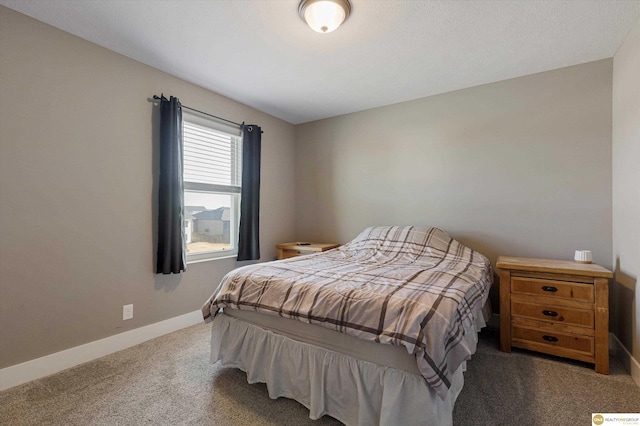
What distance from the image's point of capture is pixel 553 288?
208cm

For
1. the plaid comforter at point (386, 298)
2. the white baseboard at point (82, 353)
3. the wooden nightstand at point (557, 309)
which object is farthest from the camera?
the wooden nightstand at point (557, 309)

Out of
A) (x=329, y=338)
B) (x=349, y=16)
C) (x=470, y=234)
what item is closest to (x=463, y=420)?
(x=329, y=338)

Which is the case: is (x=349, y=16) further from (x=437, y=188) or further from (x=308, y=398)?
(x=308, y=398)

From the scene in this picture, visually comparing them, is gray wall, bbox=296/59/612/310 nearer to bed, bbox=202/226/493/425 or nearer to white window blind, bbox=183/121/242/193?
bed, bbox=202/226/493/425

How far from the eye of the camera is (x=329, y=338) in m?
1.50

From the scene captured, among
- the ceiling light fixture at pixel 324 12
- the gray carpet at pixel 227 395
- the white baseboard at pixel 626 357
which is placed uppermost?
the ceiling light fixture at pixel 324 12

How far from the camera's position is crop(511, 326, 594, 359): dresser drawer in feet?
6.47

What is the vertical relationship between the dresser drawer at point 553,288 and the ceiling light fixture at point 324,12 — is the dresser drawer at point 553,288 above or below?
below

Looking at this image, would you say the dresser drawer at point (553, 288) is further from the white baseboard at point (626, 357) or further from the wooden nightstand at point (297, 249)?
the wooden nightstand at point (297, 249)

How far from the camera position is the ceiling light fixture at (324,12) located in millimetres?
1702

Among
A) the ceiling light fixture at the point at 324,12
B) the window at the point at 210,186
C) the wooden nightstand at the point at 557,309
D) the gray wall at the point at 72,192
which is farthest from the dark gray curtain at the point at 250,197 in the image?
the wooden nightstand at the point at 557,309

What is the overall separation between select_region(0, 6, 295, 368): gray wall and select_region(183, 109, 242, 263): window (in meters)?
0.33

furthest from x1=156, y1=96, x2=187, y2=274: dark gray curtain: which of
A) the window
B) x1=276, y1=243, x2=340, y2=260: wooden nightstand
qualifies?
x1=276, y1=243, x2=340, y2=260: wooden nightstand

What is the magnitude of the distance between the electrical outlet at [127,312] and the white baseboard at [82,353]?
122mm
